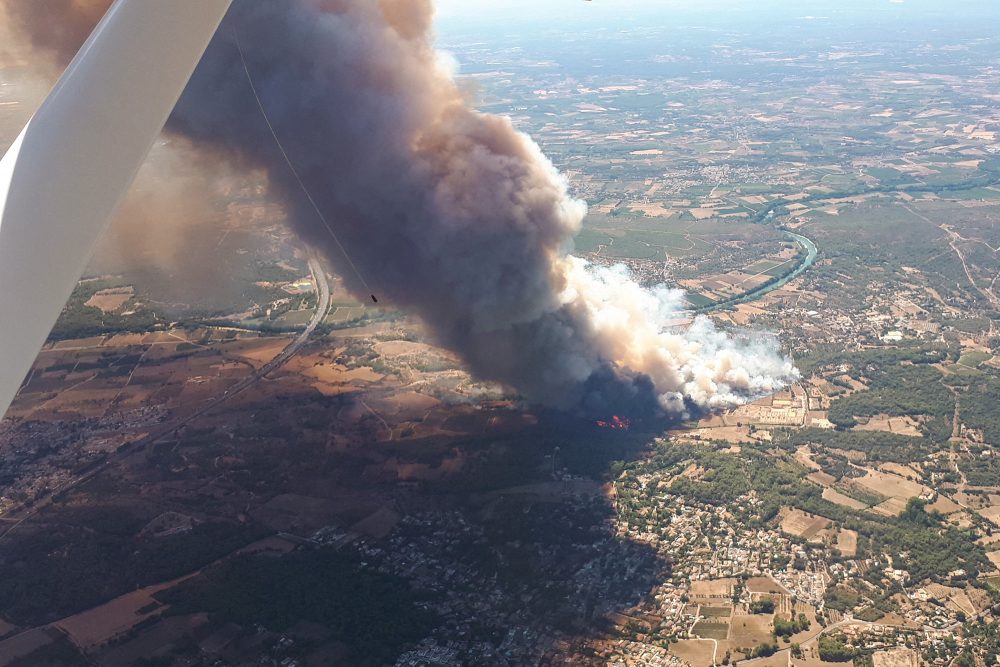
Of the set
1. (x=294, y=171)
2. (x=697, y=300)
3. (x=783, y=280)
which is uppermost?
(x=294, y=171)

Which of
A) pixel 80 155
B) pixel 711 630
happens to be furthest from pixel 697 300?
pixel 80 155

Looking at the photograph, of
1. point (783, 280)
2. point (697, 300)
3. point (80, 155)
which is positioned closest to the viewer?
point (80, 155)

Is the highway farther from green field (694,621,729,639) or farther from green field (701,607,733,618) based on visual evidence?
green field (694,621,729,639)

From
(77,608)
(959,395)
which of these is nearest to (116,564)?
(77,608)

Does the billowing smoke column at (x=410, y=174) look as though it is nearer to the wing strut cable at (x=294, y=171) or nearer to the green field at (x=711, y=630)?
the wing strut cable at (x=294, y=171)

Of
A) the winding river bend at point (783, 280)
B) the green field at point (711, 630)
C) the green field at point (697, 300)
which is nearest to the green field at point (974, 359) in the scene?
the winding river bend at point (783, 280)

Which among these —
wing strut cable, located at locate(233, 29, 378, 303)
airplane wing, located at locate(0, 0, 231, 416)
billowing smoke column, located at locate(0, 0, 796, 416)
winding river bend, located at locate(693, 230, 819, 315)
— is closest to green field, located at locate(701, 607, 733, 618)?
billowing smoke column, located at locate(0, 0, 796, 416)

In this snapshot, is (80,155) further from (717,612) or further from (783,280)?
(783,280)
